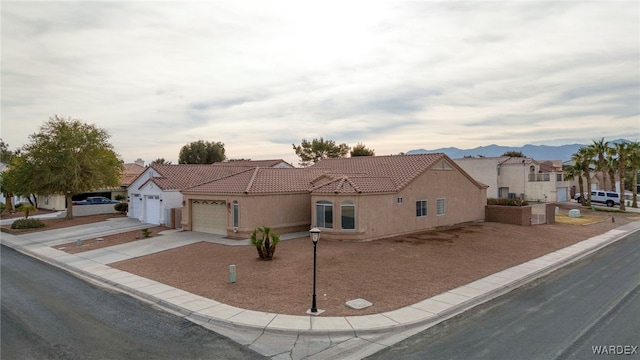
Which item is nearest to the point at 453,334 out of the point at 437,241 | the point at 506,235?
the point at 437,241

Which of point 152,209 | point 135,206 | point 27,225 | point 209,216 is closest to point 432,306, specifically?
point 209,216

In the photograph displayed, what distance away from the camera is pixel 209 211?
91.6 feet

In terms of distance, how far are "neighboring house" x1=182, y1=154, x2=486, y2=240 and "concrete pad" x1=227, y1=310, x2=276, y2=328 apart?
12165mm

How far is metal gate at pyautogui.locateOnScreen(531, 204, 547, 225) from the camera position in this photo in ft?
107

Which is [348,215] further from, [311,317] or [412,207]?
[311,317]

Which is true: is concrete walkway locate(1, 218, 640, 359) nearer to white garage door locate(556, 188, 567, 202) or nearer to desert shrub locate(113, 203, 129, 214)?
desert shrub locate(113, 203, 129, 214)

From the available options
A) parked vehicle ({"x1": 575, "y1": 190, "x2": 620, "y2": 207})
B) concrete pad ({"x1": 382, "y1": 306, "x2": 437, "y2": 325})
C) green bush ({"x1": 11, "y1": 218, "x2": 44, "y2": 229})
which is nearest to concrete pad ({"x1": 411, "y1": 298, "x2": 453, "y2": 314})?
concrete pad ({"x1": 382, "y1": 306, "x2": 437, "y2": 325})

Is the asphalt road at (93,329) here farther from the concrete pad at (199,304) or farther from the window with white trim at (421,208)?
the window with white trim at (421,208)

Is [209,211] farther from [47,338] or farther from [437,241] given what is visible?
[47,338]

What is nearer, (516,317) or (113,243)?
(516,317)

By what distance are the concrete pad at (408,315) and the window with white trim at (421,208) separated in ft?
52.8

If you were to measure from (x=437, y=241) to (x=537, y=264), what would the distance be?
6.13 metres

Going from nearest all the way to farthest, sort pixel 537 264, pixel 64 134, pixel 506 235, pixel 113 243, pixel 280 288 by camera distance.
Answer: pixel 280 288 < pixel 537 264 < pixel 113 243 < pixel 506 235 < pixel 64 134

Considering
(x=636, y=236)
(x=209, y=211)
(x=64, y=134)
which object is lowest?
(x=636, y=236)
